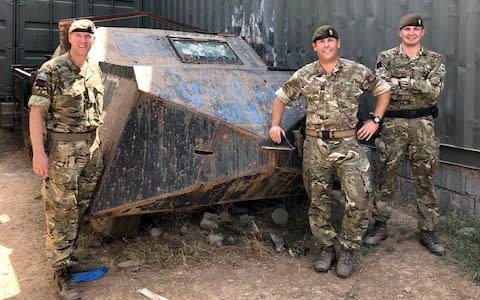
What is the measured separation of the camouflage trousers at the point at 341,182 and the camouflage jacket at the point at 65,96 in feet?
4.91

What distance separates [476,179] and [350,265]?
5.14ft

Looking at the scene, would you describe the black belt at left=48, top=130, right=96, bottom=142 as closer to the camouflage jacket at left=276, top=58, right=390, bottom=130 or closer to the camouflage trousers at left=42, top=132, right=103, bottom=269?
the camouflage trousers at left=42, top=132, right=103, bottom=269

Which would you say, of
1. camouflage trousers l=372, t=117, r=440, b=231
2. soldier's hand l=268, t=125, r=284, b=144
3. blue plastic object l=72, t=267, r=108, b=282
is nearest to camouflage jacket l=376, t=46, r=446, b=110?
camouflage trousers l=372, t=117, r=440, b=231

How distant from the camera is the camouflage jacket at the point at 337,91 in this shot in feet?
12.2

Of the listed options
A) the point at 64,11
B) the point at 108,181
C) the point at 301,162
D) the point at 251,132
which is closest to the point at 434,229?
the point at 301,162

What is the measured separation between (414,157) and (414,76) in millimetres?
604

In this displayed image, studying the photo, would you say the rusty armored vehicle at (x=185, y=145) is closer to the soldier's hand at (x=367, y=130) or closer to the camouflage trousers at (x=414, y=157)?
the soldier's hand at (x=367, y=130)

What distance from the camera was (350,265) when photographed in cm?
380

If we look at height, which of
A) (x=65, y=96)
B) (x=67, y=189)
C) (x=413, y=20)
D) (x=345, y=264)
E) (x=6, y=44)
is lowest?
(x=345, y=264)

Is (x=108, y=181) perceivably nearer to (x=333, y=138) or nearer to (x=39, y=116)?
(x=39, y=116)

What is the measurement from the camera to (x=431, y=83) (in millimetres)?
3959

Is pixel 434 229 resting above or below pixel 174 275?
above

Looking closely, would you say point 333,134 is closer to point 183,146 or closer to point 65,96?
point 183,146

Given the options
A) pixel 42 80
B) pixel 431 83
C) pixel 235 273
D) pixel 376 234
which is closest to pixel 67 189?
pixel 42 80
